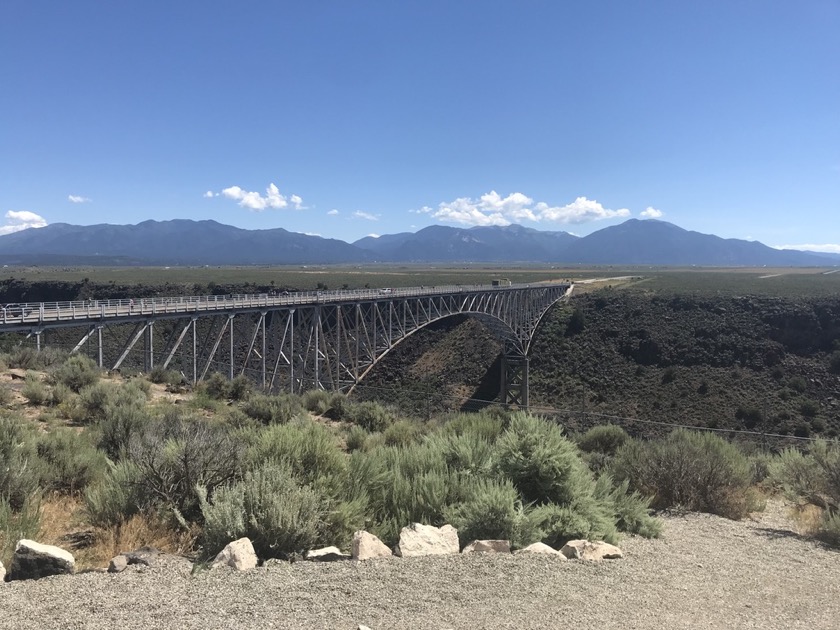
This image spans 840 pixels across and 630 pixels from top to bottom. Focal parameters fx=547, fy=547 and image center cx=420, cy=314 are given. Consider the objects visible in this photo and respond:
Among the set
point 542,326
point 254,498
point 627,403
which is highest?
point 254,498

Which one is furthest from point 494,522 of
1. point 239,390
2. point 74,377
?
point 239,390

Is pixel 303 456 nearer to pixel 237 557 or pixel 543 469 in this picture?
pixel 237 557

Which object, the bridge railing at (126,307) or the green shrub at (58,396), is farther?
the bridge railing at (126,307)

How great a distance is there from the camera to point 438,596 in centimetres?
379

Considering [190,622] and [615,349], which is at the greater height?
[190,622]

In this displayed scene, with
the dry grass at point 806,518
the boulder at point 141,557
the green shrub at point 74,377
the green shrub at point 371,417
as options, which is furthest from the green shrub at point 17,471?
the dry grass at point 806,518

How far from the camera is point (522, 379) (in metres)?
45.5

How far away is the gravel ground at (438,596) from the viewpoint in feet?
10.9

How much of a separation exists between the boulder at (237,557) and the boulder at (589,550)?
269 cm

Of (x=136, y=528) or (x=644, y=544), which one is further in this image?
(x=644, y=544)

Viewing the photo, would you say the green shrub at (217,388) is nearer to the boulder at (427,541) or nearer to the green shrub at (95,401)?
the green shrub at (95,401)

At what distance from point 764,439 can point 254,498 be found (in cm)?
1458

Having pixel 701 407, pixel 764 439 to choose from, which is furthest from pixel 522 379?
pixel 764 439

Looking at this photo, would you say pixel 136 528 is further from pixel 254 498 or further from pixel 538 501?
pixel 538 501
